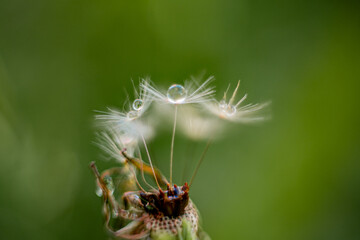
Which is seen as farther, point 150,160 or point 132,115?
point 132,115

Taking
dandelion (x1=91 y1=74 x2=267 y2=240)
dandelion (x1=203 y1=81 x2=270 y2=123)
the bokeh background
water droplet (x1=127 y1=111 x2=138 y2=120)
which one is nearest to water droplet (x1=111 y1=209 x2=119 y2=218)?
dandelion (x1=91 y1=74 x2=267 y2=240)

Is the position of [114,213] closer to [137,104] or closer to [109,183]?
[109,183]

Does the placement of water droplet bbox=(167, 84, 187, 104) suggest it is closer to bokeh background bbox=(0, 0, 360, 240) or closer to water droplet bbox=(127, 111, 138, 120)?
water droplet bbox=(127, 111, 138, 120)

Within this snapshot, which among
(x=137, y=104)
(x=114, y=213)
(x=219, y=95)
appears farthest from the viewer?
(x=219, y=95)

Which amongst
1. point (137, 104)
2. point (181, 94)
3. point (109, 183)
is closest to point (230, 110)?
point (181, 94)

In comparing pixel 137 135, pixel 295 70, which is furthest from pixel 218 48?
pixel 137 135

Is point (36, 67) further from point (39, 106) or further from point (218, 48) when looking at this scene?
point (218, 48)

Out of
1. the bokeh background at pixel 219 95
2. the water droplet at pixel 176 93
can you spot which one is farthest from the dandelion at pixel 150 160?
the bokeh background at pixel 219 95
